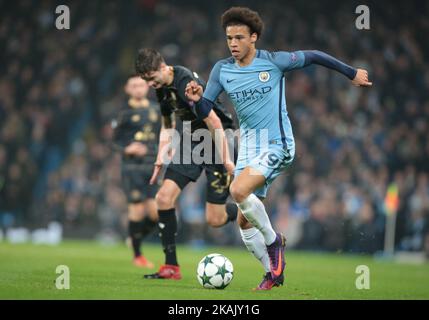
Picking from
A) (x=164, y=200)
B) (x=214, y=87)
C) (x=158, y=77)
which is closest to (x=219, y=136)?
(x=214, y=87)

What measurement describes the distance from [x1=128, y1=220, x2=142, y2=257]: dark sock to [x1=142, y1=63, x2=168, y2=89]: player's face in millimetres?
3043

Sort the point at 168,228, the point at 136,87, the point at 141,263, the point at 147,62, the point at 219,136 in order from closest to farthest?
1. the point at 219,136
2. the point at 147,62
3. the point at 168,228
4. the point at 141,263
5. the point at 136,87

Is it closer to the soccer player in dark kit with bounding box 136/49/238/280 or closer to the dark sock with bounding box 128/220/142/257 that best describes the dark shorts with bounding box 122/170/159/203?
the dark sock with bounding box 128/220/142/257

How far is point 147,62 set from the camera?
329 inches

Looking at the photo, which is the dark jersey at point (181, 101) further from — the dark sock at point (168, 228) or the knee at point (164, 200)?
the dark sock at point (168, 228)

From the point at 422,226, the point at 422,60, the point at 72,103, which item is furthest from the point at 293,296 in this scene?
the point at 72,103

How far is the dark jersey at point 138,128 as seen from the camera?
11.5m

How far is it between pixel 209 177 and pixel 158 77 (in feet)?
4.46

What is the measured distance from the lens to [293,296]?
722 centimetres

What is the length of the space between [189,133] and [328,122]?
951 centimetres

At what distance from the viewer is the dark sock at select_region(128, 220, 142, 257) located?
11.0 m

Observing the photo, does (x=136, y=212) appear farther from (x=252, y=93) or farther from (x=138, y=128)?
(x=252, y=93)

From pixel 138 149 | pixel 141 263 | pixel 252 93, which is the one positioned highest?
pixel 252 93

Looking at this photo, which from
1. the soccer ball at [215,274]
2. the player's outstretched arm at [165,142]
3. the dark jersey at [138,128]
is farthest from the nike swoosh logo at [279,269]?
the dark jersey at [138,128]
